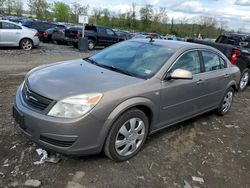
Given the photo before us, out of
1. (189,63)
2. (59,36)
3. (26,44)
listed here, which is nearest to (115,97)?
(189,63)

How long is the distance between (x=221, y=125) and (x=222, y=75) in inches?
38.8

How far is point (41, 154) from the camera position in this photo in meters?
3.61

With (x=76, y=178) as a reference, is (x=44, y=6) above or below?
above

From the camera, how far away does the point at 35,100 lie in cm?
322

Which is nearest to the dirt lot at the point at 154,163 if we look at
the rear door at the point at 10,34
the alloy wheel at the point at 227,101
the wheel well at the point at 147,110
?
the wheel well at the point at 147,110

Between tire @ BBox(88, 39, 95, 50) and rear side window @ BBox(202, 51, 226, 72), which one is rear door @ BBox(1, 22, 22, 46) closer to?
tire @ BBox(88, 39, 95, 50)

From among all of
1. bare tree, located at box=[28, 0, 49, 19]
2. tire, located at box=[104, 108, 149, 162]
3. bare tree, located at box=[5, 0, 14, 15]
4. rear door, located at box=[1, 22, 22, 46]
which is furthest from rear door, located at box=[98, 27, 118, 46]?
bare tree, located at box=[5, 0, 14, 15]

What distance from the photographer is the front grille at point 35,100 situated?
3094 mm

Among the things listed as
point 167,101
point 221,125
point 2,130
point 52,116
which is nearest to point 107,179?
point 52,116

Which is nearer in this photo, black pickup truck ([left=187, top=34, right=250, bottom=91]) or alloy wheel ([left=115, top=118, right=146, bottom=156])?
alloy wheel ([left=115, top=118, right=146, bottom=156])

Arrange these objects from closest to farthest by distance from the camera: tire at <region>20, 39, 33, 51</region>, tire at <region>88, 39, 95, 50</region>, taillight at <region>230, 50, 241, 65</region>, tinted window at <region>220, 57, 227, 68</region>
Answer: tinted window at <region>220, 57, 227, 68</region>, taillight at <region>230, 50, 241, 65</region>, tire at <region>20, 39, 33, 51</region>, tire at <region>88, 39, 95, 50</region>

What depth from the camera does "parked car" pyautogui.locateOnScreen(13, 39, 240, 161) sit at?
3.05 m

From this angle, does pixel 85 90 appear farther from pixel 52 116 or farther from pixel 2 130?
pixel 2 130

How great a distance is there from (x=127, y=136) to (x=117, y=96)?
615 millimetres
